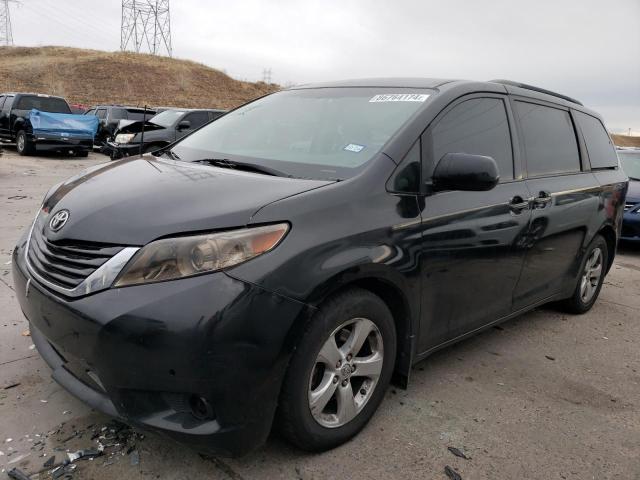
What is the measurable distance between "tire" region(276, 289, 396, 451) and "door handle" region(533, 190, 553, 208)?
153 cm

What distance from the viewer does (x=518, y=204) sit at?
10.8 feet

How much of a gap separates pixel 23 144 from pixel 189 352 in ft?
52.3

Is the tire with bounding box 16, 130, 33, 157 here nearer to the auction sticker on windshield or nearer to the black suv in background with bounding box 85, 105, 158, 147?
the black suv in background with bounding box 85, 105, 158, 147

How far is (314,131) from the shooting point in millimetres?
3055

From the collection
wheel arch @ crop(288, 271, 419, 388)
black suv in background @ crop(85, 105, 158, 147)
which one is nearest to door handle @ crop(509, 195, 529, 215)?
wheel arch @ crop(288, 271, 419, 388)

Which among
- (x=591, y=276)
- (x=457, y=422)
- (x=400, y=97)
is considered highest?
(x=400, y=97)

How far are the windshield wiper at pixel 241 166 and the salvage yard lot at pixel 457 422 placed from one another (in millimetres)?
1273

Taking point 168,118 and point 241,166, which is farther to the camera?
point 168,118

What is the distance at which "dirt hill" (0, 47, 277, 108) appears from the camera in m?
46.0

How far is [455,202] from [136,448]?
6.44 feet

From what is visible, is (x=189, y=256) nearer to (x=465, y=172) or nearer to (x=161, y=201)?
(x=161, y=201)

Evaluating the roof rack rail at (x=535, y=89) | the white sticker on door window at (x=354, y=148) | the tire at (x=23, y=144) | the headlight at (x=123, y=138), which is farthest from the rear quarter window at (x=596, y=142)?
the tire at (x=23, y=144)

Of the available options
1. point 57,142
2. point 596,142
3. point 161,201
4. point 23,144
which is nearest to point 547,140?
point 596,142

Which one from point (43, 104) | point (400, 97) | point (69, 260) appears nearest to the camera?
point (69, 260)
